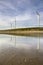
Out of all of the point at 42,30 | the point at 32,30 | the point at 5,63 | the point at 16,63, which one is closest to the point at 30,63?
the point at 16,63

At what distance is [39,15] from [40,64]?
116 ft

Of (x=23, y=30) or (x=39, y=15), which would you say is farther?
(x=23, y=30)

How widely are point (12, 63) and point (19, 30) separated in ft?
316

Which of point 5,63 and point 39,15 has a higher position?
point 39,15

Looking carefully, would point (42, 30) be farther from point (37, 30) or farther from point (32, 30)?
point (32, 30)

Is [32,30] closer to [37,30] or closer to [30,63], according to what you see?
[37,30]

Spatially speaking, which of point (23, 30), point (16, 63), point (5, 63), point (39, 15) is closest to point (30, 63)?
point (16, 63)

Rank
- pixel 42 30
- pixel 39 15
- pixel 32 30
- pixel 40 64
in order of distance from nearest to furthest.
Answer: pixel 40 64
pixel 39 15
pixel 42 30
pixel 32 30

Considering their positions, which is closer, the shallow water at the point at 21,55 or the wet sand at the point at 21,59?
the wet sand at the point at 21,59

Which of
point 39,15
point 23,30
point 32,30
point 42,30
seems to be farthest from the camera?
A: point 23,30

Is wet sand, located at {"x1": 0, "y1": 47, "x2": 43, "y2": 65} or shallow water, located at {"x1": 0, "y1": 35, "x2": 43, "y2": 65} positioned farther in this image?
shallow water, located at {"x1": 0, "y1": 35, "x2": 43, "y2": 65}

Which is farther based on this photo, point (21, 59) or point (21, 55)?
point (21, 55)

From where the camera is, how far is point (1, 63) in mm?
6090

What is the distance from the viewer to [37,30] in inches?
3455
